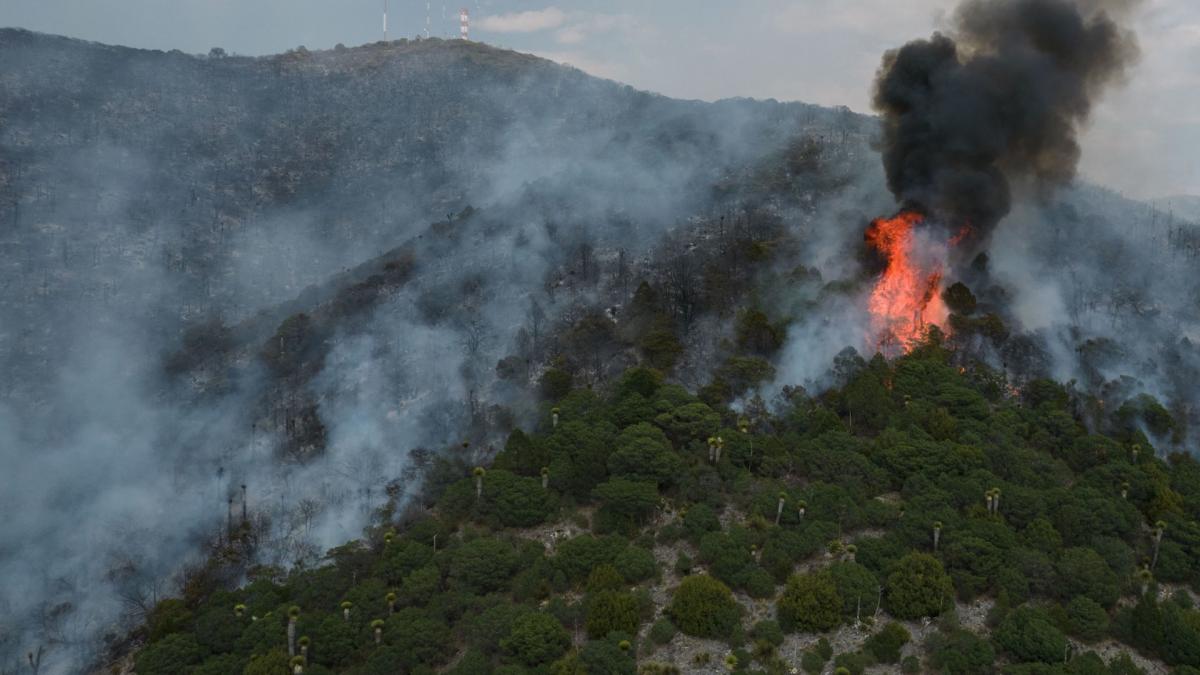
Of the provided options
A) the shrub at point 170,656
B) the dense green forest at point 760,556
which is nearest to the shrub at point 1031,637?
the dense green forest at point 760,556

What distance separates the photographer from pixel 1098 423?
63875mm

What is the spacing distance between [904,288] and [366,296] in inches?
2033

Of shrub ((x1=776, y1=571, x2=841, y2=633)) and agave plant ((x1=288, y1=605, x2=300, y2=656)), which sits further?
agave plant ((x1=288, y1=605, x2=300, y2=656))

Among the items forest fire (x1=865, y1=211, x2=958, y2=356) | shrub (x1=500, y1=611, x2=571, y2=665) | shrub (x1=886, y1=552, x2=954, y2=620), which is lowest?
shrub (x1=500, y1=611, x2=571, y2=665)

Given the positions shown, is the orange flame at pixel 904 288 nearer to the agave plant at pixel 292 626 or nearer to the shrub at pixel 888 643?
the shrub at pixel 888 643

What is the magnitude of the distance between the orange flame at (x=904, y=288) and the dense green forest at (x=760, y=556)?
417 inches

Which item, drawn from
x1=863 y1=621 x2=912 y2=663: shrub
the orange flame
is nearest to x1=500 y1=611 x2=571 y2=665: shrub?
x1=863 y1=621 x2=912 y2=663: shrub

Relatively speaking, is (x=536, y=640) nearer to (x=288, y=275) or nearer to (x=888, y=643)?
(x=888, y=643)

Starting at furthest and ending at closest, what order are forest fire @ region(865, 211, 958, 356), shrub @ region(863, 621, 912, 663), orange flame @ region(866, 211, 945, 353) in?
orange flame @ region(866, 211, 945, 353)
forest fire @ region(865, 211, 958, 356)
shrub @ region(863, 621, 912, 663)

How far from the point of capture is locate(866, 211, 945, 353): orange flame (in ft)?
245

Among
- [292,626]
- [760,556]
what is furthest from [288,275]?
[760,556]

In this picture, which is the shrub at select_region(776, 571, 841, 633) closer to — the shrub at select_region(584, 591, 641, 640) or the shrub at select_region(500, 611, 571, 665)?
the shrub at select_region(584, 591, 641, 640)

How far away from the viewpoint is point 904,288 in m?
77.6

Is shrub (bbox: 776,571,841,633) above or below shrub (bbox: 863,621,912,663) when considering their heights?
above
